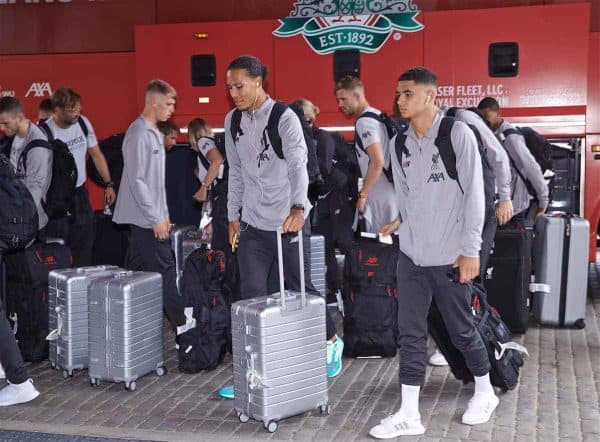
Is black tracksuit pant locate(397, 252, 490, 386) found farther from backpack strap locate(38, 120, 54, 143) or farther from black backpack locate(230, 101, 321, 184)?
backpack strap locate(38, 120, 54, 143)

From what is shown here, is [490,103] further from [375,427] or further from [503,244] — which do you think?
[375,427]

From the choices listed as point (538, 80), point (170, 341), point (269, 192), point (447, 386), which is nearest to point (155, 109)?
point (269, 192)

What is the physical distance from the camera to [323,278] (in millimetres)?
7047

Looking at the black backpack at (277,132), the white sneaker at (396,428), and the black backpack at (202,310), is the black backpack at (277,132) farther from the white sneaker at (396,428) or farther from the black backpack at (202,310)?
the white sneaker at (396,428)

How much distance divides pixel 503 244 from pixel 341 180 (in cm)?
136

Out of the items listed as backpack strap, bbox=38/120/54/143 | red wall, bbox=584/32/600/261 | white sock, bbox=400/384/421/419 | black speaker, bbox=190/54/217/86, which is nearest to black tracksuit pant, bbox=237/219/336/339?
white sock, bbox=400/384/421/419

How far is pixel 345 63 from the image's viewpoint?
838 cm

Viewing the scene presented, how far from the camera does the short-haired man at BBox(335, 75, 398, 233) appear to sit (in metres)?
6.20

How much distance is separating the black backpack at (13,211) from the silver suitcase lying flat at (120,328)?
22.9 inches

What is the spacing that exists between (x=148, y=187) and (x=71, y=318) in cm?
100

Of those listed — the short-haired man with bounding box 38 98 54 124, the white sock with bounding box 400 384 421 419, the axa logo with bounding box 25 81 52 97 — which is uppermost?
the axa logo with bounding box 25 81 52 97

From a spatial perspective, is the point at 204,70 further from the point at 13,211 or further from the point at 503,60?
the point at 13,211

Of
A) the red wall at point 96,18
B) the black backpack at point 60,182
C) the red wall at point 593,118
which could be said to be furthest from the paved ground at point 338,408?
the red wall at point 96,18

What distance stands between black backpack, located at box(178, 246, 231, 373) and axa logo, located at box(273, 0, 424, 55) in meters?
3.27
